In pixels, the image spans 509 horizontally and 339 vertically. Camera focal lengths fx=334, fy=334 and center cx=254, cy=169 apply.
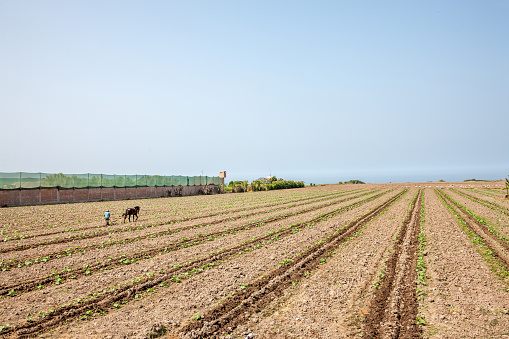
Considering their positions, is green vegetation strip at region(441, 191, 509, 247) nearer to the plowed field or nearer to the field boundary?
the plowed field

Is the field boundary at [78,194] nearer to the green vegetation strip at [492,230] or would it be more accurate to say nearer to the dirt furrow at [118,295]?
the dirt furrow at [118,295]

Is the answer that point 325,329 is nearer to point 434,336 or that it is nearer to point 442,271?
point 434,336

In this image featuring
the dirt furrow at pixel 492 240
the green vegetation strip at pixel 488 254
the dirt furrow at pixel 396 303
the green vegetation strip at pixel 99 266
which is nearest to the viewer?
the dirt furrow at pixel 396 303

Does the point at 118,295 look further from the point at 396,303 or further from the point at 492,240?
the point at 492,240

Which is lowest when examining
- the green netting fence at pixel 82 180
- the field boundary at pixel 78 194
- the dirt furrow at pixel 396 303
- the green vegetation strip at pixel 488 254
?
the dirt furrow at pixel 396 303

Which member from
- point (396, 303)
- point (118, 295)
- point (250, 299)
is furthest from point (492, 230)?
point (118, 295)

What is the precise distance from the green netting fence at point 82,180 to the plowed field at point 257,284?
25574 mm

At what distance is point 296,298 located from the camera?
977 cm

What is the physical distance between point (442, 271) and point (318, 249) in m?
5.18

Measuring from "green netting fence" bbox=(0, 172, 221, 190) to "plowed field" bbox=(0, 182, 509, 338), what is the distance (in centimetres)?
2557

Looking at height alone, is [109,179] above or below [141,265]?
above

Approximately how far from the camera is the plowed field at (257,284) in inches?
316

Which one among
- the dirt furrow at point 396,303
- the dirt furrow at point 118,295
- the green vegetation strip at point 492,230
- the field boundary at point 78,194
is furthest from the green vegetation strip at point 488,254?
the field boundary at point 78,194

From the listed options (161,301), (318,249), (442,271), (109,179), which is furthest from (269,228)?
(109,179)
